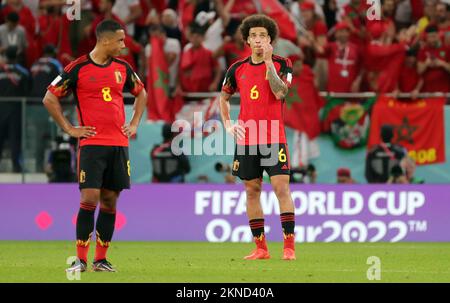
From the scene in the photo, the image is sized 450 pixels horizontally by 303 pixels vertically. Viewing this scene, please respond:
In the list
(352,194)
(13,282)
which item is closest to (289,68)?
(13,282)

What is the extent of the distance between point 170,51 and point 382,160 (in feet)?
13.7

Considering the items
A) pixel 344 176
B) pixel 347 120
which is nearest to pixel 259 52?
pixel 344 176

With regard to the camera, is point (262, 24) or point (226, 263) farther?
point (262, 24)

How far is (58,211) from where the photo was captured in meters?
17.8

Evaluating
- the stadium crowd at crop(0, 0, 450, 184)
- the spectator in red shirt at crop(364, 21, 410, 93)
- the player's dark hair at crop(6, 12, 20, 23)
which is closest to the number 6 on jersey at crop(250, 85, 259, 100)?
the stadium crowd at crop(0, 0, 450, 184)

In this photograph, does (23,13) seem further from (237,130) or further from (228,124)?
(237,130)

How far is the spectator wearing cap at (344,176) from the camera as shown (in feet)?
61.0

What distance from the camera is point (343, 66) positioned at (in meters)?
20.0

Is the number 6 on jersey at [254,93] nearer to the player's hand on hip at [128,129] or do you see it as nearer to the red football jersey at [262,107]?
the red football jersey at [262,107]

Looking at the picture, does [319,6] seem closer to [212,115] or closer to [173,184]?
[212,115]

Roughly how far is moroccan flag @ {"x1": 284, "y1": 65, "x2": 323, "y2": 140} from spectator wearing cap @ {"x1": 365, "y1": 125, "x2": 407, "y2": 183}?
104 centimetres

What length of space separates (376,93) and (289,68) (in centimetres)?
717

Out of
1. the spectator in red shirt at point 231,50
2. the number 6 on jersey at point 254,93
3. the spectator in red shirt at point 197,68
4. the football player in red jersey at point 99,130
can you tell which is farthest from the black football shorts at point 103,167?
the spectator in red shirt at point 231,50

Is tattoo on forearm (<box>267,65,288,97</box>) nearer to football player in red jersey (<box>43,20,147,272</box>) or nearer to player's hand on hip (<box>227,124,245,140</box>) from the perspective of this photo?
player's hand on hip (<box>227,124,245,140</box>)
